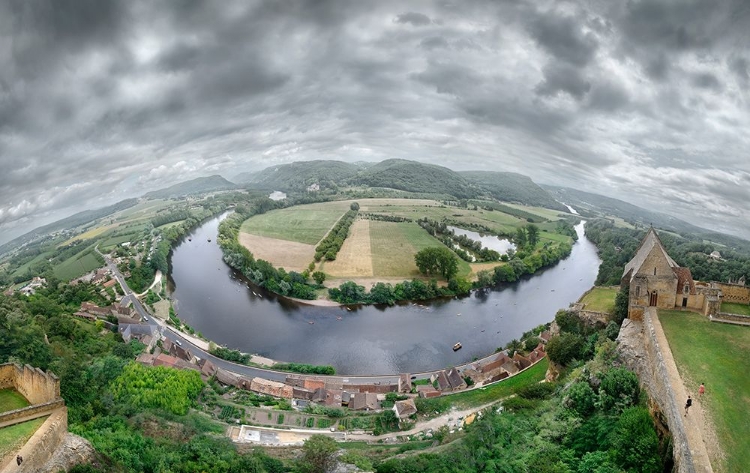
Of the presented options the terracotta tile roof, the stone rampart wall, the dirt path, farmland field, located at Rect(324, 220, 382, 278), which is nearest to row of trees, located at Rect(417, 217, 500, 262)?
farmland field, located at Rect(324, 220, 382, 278)

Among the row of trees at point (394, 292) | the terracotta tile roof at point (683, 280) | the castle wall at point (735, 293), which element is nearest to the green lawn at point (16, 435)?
the terracotta tile roof at point (683, 280)

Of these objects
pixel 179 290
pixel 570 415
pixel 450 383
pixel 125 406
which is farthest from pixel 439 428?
pixel 179 290

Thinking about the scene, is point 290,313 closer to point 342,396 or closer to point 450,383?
point 342,396

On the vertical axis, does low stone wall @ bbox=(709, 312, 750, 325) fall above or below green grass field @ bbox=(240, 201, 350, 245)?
below

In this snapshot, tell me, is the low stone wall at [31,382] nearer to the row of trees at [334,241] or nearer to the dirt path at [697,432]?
the dirt path at [697,432]

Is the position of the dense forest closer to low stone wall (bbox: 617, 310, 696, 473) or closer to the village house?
low stone wall (bbox: 617, 310, 696, 473)

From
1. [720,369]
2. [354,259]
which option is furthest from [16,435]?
[354,259]
